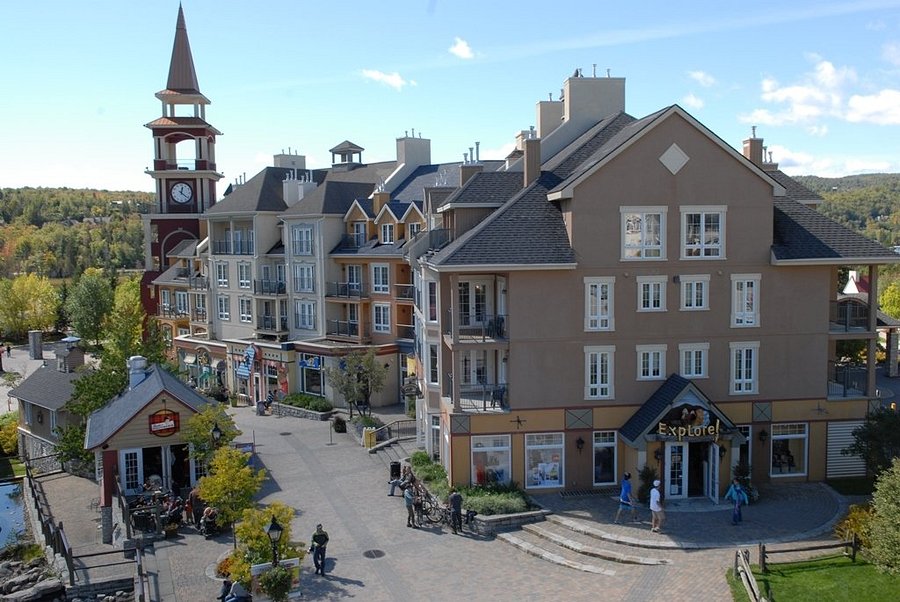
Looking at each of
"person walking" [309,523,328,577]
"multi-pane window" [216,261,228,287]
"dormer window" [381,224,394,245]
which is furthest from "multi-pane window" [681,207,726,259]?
"multi-pane window" [216,261,228,287]

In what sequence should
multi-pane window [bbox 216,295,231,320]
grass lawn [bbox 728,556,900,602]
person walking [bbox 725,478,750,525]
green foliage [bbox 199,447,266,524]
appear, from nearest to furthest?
grass lawn [bbox 728,556,900,602], green foliage [bbox 199,447,266,524], person walking [bbox 725,478,750,525], multi-pane window [bbox 216,295,231,320]

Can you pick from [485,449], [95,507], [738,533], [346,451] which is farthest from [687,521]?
[95,507]

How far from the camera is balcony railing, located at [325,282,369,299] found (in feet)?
152

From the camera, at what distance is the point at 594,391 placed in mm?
27109

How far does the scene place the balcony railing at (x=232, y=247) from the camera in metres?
51.7

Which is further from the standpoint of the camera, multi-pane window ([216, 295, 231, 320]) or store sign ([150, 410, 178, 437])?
multi-pane window ([216, 295, 231, 320])

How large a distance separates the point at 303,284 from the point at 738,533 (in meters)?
32.3

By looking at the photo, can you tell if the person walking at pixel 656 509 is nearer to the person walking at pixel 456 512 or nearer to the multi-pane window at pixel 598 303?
the person walking at pixel 456 512

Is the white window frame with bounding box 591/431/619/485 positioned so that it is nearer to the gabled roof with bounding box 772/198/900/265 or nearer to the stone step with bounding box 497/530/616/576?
the stone step with bounding box 497/530/616/576

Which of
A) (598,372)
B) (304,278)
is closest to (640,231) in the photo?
(598,372)

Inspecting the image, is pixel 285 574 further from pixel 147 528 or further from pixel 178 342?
pixel 178 342

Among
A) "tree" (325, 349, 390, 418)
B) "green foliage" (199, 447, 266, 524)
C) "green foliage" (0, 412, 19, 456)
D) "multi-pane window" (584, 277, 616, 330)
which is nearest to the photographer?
"green foliage" (199, 447, 266, 524)

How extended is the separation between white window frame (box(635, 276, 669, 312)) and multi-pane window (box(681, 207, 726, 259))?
1273mm

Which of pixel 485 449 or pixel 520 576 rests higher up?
pixel 485 449
